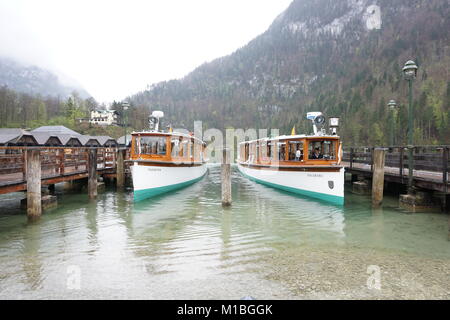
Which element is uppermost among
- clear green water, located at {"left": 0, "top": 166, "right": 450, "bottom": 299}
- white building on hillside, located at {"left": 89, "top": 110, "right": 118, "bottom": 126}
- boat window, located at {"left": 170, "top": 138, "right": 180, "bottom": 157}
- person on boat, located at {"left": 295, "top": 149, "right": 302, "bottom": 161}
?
white building on hillside, located at {"left": 89, "top": 110, "right": 118, "bottom": 126}

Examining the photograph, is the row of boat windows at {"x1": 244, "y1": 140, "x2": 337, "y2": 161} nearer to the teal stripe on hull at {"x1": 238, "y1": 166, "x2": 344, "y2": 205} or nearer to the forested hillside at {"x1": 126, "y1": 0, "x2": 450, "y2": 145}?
the teal stripe on hull at {"x1": 238, "y1": 166, "x2": 344, "y2": 205}

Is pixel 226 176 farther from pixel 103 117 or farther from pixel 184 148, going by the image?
pixel 103 117

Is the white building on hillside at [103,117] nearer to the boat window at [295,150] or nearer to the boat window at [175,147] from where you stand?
the boat window at [175,147]

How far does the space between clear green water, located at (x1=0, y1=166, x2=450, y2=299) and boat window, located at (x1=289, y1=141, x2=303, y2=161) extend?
2.43 m

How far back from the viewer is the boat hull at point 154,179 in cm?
1449

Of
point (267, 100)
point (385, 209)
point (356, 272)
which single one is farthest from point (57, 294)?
point (267, 100)

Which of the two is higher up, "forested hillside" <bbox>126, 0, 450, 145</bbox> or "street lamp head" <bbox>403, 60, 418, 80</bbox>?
"forested hillside" <bbox>126, 0, 450, 145</bbox>

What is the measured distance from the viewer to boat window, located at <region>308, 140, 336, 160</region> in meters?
15.0

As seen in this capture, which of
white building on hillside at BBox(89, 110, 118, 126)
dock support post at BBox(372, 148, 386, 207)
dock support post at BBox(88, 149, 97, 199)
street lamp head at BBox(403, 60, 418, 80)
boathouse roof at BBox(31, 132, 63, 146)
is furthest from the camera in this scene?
white building on hillside at BBox(89, 110, 118, 126)

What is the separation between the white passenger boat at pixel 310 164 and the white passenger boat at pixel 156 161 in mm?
5496

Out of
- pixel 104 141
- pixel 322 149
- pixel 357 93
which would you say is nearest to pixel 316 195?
pixel 322 149

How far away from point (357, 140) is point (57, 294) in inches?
2700

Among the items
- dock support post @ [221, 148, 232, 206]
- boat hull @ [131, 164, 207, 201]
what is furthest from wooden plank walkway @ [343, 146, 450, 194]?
boat hull @ [131, 164, 207, 201]

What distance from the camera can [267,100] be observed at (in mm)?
170500
